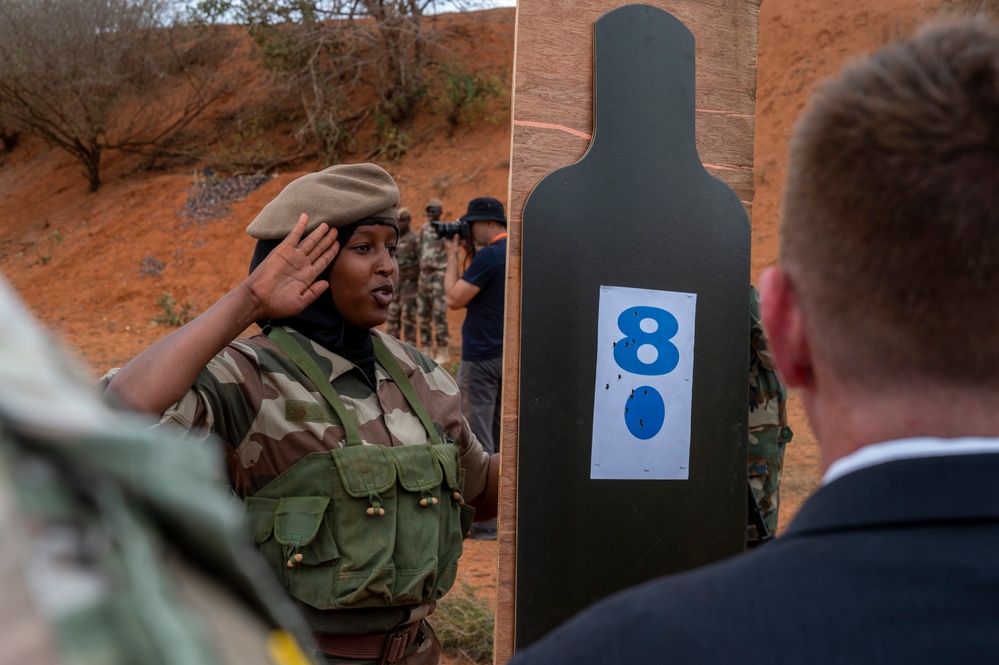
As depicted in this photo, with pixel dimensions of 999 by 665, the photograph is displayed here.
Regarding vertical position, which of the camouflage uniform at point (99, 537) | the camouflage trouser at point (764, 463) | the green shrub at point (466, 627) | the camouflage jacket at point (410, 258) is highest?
the camouflage jacket at point (410, 258)

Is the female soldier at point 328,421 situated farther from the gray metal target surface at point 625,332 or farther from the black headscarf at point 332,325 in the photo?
the gray metal target surface at point 625,332

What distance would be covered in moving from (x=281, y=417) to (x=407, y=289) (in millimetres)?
8462

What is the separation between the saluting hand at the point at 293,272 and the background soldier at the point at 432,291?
7565mm

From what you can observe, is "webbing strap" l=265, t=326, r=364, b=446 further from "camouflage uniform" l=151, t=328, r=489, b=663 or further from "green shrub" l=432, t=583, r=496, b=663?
"green shrub" l=432, t=583, r=496, b=663

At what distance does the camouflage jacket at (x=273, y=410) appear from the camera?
6.28 feet

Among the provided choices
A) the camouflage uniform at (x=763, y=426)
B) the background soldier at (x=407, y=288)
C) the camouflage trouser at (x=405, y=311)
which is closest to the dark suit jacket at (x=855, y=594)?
the camouflage uniform at (x=763, y=426)

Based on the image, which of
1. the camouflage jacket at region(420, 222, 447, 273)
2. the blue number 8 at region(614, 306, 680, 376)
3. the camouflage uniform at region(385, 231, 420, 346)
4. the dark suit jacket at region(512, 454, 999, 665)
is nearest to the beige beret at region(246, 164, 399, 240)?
the blue number 8 at region(614, 306, 680, 376)

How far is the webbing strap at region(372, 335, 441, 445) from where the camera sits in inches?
86.7

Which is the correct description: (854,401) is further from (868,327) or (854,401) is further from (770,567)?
(770,567)

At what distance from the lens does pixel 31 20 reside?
16.3 m

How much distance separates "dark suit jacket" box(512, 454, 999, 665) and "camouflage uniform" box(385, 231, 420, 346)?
30.4 feet

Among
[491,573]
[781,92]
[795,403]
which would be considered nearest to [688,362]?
[491,573]

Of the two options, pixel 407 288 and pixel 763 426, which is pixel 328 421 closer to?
pixel 763 426

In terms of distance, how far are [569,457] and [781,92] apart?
13879 mm
